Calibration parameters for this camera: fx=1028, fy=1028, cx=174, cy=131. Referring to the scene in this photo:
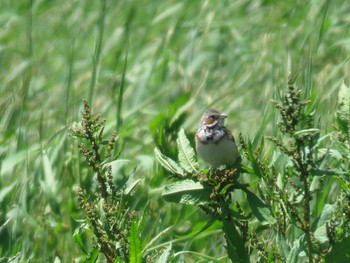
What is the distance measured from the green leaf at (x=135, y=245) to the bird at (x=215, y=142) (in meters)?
0.63

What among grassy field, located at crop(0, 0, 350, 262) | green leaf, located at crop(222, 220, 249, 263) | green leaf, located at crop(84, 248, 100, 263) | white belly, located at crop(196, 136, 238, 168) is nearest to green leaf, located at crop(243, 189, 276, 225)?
green leaf, located at crop(222, 220, 249, 263)

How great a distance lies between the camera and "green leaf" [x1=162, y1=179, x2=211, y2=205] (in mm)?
2135

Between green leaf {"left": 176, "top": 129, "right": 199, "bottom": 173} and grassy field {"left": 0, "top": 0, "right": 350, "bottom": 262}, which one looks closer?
green leaf {"left": 176, "top": 129, "right": 199, "bottom": 173}

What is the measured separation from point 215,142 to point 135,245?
112cm

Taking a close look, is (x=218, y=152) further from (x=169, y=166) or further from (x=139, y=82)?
(x=139, y=82)

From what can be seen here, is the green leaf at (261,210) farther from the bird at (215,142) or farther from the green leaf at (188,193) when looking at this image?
the bird at (215,142)

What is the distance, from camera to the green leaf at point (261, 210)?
2.05 m

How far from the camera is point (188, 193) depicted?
2.14m

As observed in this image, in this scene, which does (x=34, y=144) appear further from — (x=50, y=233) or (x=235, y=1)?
(x=235, y=1)

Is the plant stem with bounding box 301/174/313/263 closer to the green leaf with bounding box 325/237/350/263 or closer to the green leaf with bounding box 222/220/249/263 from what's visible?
the green leaf with bounding box 325/237/350/263

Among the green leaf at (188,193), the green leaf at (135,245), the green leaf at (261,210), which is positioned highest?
the green leaf at (188,193)

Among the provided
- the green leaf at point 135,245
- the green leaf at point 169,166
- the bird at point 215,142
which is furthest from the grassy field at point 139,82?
the green leaf at point 135,245

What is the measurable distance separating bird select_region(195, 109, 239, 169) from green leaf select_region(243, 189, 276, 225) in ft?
1.68

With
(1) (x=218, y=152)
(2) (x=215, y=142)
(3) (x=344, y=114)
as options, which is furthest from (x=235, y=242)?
(2) (x=215, y=142)
